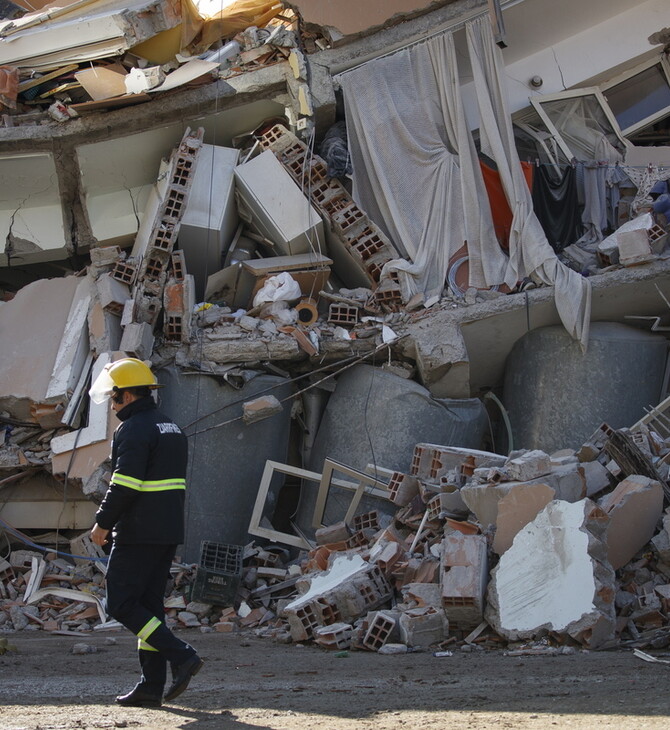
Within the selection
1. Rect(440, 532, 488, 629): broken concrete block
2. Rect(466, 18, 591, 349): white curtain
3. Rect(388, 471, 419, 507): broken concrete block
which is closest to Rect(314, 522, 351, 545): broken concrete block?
Rect(388, 471, 419, 507): broken concrete block

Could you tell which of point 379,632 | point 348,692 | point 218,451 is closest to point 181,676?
point 348,692

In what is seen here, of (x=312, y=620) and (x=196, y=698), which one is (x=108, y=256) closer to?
(x=312, y=620)

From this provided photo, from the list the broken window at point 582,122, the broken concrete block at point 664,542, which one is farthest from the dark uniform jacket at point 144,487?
the broken window at point 582,122

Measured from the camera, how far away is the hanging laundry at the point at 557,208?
38.2 feet

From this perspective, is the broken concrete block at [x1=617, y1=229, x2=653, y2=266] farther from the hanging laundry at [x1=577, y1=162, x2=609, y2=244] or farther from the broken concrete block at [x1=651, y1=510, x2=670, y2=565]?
the broken concrete block at [x1=651, y1=510, x2=670, y2=565]

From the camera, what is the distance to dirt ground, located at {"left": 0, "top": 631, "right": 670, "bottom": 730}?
4184 millimetres

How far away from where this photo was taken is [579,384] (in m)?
11.0

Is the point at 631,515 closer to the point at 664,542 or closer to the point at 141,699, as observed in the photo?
the point at 664,542

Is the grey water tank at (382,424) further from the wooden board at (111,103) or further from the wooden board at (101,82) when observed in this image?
the wooden board at (101,82)

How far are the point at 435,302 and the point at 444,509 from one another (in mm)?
3275

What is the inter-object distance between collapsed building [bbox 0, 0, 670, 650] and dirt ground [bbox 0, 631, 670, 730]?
2450mm

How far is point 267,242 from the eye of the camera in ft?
37.5

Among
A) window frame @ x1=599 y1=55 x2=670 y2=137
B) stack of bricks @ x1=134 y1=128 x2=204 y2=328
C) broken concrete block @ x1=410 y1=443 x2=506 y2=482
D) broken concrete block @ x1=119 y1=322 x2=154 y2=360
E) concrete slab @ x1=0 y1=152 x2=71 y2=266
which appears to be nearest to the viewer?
broken concrete block @ x1=410 y1=443 x2=506 y2=482

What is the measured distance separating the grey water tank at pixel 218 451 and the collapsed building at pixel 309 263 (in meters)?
0.02
